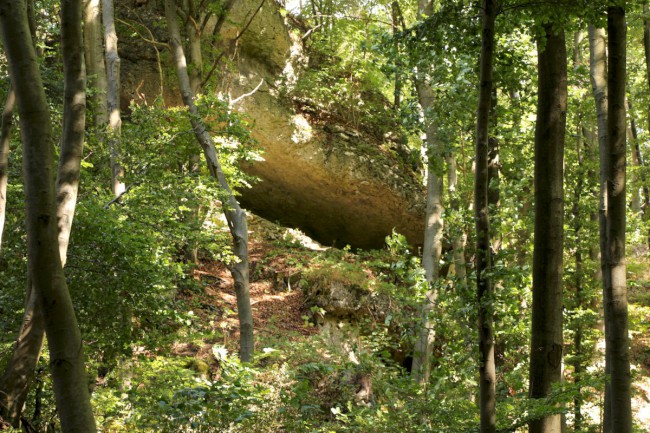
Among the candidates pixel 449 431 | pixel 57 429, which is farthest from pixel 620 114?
pixel 57 429

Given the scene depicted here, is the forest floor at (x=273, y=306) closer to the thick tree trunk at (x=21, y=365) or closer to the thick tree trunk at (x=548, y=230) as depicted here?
the thick tree trunk at (x=21, y=365)

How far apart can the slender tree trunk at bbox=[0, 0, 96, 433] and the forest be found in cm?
1

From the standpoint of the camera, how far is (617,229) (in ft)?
16.3

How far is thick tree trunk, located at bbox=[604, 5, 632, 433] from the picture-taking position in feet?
15.6

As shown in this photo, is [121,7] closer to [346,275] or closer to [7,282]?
[346,275]

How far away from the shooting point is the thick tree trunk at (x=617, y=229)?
4.77 meters

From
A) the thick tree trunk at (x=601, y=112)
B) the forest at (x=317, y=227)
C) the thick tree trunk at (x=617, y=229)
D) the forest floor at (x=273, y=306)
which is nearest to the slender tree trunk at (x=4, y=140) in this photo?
the forest at (x=317, y=227)

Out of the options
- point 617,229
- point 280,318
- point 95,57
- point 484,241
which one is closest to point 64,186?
point 484,241

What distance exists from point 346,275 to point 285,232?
A: 348 cm

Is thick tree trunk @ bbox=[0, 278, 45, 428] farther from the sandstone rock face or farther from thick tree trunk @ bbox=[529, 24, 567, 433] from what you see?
the sandstone rock face

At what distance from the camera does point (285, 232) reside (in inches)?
610

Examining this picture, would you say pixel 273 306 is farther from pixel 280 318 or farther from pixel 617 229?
pixel 617 229

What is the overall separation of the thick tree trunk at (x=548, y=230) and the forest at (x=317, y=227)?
0.02 m

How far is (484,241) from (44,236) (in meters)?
2.94
